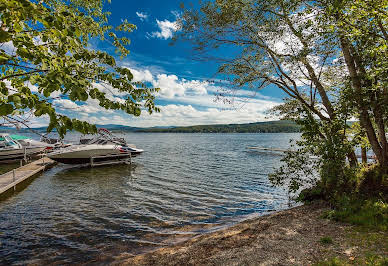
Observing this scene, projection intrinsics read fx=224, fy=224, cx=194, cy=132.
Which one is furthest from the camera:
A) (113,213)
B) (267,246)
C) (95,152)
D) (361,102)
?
(95,152)

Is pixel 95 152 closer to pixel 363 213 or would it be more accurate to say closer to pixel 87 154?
pixel 87 154

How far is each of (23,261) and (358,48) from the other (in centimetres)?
1502

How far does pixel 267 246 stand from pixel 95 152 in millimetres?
25702

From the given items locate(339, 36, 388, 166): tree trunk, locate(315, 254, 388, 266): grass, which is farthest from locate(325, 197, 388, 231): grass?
locate(339, 36, 388, 166): tree trunk

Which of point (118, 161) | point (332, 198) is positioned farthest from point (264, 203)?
point (118, 161)

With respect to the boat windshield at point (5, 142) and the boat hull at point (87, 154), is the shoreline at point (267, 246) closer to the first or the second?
the boat hull at point (87, 154)

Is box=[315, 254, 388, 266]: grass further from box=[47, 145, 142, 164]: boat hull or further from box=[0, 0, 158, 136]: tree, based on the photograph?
box=[47, 145, 142, 164]: boat hull

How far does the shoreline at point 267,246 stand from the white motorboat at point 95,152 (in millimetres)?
21707

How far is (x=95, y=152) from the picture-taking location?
91.8 feet

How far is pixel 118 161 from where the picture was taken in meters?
30.8

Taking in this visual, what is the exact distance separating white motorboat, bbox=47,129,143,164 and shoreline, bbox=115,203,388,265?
21.7 metres

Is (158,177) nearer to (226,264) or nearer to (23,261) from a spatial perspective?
(23,261)

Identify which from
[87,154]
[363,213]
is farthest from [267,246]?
[87,154]

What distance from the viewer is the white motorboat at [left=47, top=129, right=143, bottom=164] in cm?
2569
